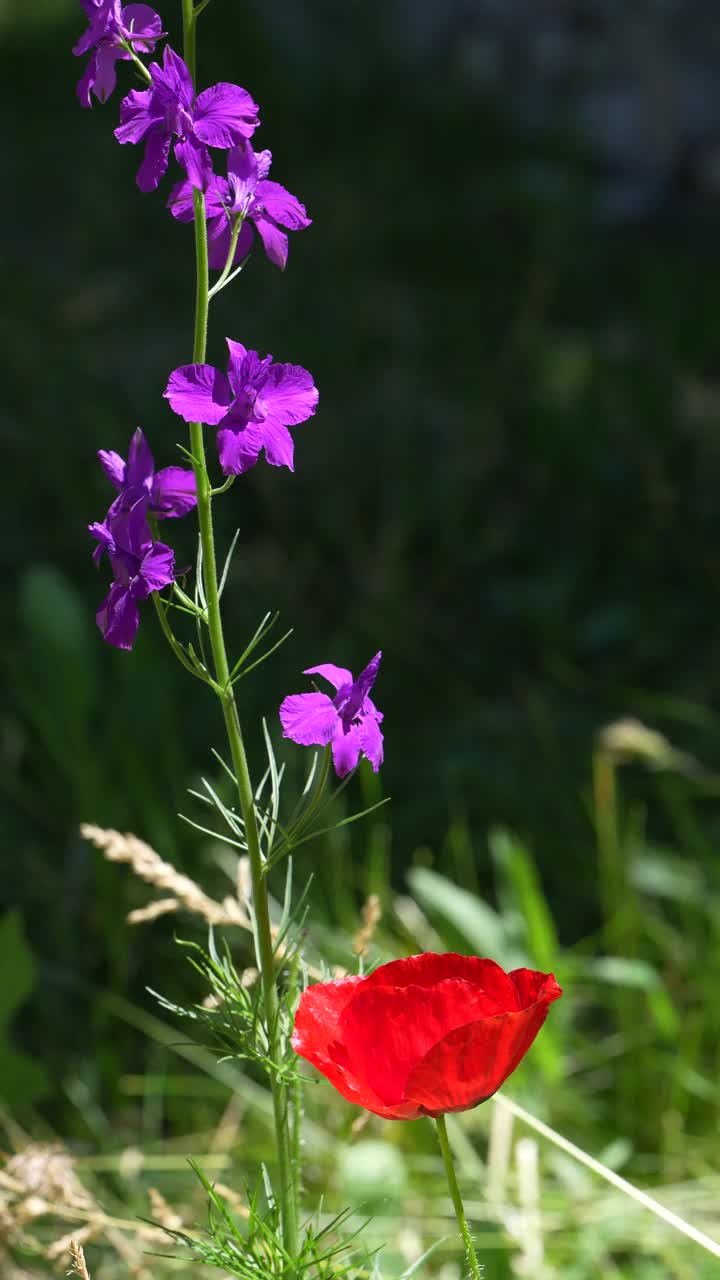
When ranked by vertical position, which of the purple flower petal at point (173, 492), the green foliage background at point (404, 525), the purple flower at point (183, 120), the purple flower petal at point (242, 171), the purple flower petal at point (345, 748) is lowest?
the green foliage background at point (404, 525)

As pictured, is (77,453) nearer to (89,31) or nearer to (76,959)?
(76,959)

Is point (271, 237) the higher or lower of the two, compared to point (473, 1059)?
higher

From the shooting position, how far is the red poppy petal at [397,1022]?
61 cm

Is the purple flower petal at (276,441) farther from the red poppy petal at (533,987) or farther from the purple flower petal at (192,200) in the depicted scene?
the red poppy petal at (533,987)

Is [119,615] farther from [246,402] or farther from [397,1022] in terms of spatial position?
[397,1022]

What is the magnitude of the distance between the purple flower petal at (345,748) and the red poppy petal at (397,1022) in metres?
0.09

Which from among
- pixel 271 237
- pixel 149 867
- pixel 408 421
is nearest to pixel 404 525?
pixel 408 421

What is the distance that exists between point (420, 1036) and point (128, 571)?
0.23 meters

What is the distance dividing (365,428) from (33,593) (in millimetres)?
1130

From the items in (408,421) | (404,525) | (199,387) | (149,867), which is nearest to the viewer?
(199,387)

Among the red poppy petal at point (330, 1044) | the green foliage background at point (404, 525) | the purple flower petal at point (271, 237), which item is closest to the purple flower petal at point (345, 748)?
the red poppy petal at point (330, 1044)

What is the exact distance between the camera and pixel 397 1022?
2.02 feet

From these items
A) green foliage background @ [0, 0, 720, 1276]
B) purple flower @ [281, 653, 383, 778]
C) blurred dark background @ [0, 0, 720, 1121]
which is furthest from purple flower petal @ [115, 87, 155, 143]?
blurred dark background @ [0, 0, 720, 1121]

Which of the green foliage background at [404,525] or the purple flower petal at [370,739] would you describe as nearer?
the purple flower petal at [370,739]
